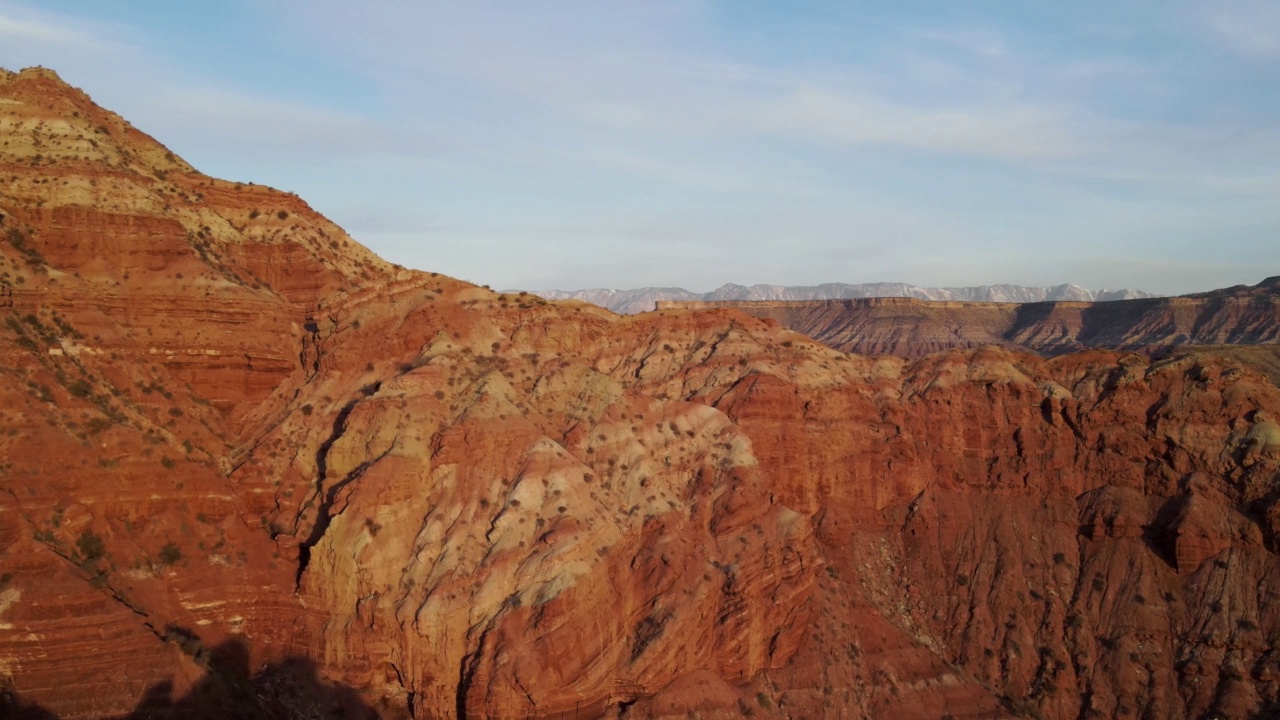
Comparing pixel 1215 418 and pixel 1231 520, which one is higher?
pixel 1215 418

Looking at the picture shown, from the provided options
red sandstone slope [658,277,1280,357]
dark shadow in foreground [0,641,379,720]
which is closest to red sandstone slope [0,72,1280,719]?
dark shadow in foreground [0,641,379,720]

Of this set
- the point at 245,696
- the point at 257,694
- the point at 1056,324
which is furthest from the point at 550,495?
the point at 1056,324

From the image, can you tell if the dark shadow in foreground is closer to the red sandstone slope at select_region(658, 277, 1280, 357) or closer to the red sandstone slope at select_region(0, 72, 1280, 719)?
the red sandstone slope at select_region(0, 72, 1280, 719)

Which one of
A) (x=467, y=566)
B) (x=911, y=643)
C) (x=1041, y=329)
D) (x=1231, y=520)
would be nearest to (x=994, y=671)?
(x=911, y=643)

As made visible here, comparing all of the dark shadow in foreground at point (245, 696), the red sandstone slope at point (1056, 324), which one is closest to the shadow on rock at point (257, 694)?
the dark shadow in foreground at point (245, 696)

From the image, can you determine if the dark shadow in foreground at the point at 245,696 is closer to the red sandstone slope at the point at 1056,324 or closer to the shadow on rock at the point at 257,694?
the shadow on rock at the point at 257,694

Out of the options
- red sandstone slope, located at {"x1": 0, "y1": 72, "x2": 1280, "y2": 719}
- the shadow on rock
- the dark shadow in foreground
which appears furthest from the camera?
red sandstone slope, located at {"x1": 0, "y1": 72, "x2": 1280, "y2": 719}

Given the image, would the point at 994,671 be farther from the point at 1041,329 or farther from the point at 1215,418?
the point at 1041,329
